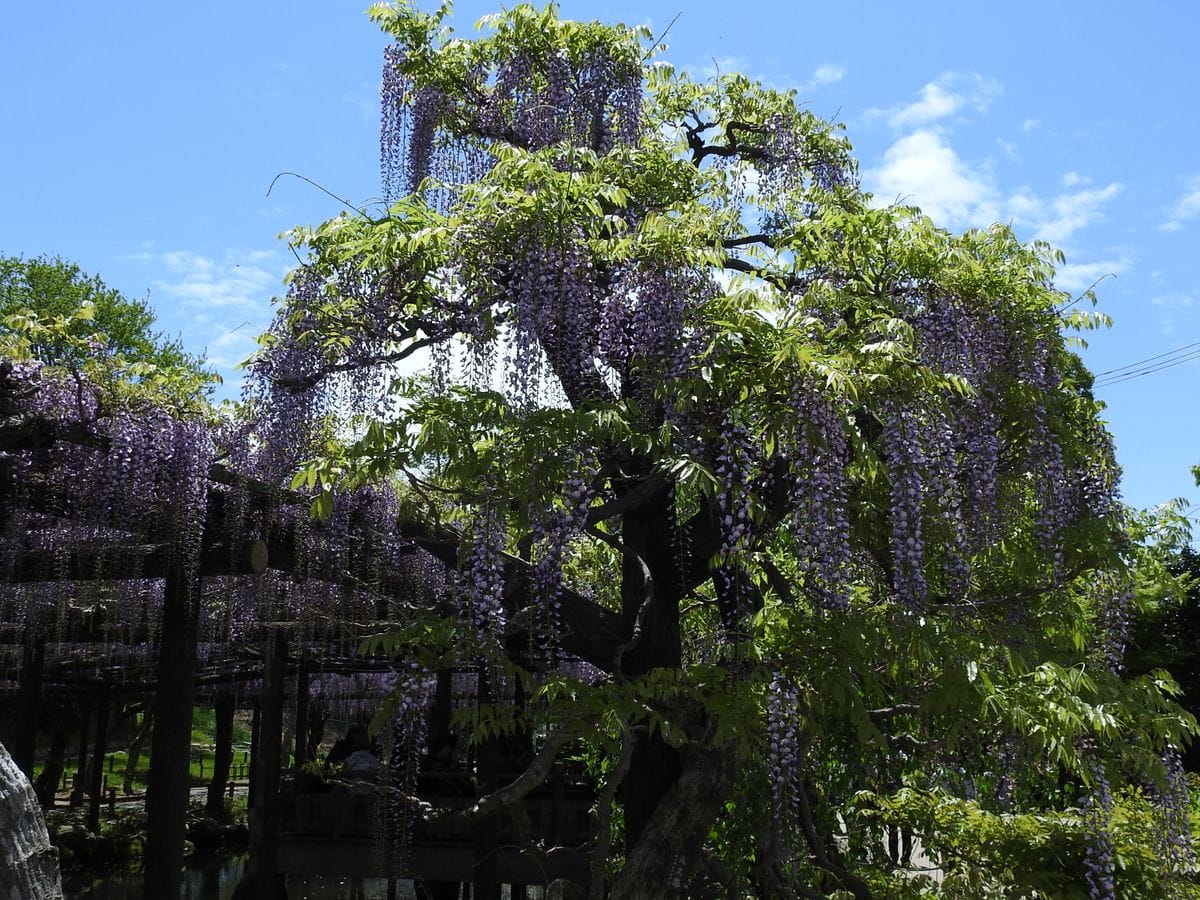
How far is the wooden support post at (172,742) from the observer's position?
7297 millimetres

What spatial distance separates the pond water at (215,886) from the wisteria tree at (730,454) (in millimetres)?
8984

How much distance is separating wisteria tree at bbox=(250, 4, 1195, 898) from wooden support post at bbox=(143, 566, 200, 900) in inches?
63.4

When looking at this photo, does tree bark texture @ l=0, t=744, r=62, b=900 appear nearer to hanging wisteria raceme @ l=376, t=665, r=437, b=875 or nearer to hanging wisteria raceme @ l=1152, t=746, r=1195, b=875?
hanging wisteria raceme @ l=376, t=665, r=437, b=875

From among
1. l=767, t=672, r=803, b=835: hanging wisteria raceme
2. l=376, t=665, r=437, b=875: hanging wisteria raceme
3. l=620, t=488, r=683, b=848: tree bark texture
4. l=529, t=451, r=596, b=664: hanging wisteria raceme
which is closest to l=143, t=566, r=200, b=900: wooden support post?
l=376, t=665, r=437, b=875: hanging wisteria raceme

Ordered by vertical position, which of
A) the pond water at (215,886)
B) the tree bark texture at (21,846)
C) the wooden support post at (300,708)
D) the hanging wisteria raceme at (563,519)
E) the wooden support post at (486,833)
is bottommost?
the pond water at (215,886)

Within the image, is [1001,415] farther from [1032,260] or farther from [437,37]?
[437,37]

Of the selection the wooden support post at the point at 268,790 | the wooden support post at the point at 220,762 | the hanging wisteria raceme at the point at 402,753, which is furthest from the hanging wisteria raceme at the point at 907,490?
the wooden support post at the point at 220,762

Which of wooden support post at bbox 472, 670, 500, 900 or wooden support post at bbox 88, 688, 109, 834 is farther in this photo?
wooden support post at bbox 88, 688, 109, 834

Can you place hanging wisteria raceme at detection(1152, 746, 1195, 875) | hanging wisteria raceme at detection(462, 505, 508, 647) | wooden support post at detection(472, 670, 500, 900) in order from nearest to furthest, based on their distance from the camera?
1. hanging wisteria raceme at detection(462, 505, 508, 647)
2. hanging wisteria raceme at detection(1152, 746, 1195, 875)
3. wooden support post at detection(472, 670, 500, 900)

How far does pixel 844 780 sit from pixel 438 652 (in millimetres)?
3590

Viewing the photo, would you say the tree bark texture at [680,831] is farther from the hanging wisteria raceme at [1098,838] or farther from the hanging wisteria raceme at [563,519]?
the hanging wisteria raceme at [1098,838]

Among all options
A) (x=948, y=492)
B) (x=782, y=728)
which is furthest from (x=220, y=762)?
(x=948, y=492)

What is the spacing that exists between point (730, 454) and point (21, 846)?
3707mm

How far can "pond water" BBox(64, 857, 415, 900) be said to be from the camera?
14.6m
